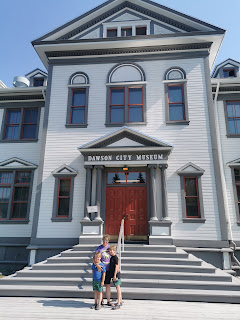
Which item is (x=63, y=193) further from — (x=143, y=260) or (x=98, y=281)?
(x=98, y=281)

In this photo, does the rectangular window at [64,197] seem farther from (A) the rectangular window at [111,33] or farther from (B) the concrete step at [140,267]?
(A) the rectangular window at [111,33]

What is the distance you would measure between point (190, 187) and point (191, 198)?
0.49 metres

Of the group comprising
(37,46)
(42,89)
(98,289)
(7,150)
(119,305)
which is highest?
(37,46)

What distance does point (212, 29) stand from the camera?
12.0m

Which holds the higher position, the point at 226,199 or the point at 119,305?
the point at 226,199

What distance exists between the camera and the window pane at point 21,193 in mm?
12380

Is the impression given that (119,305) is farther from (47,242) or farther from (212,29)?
(212,29)

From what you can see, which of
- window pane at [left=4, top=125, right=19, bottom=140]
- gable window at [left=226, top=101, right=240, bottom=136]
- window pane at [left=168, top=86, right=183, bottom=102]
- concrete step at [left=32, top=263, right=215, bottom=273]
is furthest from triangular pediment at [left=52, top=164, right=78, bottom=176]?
gable window at [left=226, top=101, right=240, bottom=136]

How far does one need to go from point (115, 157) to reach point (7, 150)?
6.43m

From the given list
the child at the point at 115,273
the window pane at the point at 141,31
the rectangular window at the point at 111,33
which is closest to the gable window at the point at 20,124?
the rectangular window at the point at 111,33

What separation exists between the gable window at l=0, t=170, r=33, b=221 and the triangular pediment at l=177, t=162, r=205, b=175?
→ 7.61 meters

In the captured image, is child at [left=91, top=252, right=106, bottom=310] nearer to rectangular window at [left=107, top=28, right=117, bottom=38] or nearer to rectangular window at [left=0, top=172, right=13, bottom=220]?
rectangular window at [left=0, top=172, right=13, bottom=220]

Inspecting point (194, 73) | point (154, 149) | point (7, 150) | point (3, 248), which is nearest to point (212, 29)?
point (194, 73)

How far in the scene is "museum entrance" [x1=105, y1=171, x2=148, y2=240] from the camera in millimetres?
10578
